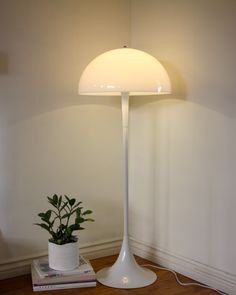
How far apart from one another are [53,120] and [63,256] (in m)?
0.72

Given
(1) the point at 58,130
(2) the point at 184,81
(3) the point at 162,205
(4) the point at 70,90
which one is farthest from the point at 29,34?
(3) the point at 162,205

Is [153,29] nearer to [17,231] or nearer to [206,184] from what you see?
[206,184]

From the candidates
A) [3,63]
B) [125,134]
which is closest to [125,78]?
[125,134]

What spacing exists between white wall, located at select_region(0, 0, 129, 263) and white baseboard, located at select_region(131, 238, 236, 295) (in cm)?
22

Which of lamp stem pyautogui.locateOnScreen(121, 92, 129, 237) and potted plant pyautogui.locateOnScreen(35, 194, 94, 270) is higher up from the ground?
lamp stem pyautogui.locateOnScreen(121, 92, 129, 237)

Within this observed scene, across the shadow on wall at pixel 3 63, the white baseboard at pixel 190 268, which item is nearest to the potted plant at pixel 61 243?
the white baseboard at pixel 190 268

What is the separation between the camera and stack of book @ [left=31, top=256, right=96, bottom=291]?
2055mm

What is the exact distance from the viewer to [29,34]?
2.20 metres

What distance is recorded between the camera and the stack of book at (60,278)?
205cm

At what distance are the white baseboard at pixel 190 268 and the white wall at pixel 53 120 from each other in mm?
224

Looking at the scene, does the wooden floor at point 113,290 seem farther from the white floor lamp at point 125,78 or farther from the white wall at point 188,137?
the white wall at point 188,137

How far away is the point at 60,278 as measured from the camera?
81.7 inches

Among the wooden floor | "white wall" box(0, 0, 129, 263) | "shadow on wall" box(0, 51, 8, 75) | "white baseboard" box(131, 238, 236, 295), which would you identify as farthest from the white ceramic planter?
"shadow on wall" box(0, 51, 8, 75)

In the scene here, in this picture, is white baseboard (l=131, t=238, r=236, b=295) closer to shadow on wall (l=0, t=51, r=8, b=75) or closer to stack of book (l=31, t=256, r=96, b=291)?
stack of book (l=31, t=256, r=96, b=291)
